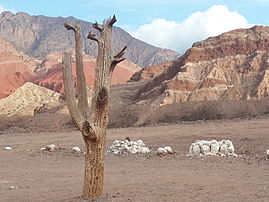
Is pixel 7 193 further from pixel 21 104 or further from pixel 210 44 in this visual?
pixel 21 104

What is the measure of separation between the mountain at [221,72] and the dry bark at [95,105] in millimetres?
39872

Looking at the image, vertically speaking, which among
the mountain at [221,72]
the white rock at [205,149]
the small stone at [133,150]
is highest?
the mountain at [221,72]

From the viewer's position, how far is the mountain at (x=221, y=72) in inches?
1919

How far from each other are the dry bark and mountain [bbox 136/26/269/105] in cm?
3987

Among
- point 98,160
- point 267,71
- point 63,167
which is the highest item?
point 267,71

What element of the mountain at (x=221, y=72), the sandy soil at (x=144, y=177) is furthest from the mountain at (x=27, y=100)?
the sandy soil at (x=144, y=177)

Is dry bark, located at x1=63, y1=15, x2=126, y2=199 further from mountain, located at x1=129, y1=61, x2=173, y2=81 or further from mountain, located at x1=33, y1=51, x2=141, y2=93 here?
mountain, located at x1=33, y1=51, x2=141, y2=93

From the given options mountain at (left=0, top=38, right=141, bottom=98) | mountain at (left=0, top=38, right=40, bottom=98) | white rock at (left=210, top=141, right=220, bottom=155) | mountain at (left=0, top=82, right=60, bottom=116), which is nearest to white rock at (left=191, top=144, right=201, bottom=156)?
white rock at (left=210, top=141, right=220, bottom=155)

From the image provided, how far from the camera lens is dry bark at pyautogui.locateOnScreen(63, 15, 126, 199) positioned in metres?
7.72

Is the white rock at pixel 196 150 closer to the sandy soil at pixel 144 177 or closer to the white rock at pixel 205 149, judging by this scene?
the white rock at pixel 205 149

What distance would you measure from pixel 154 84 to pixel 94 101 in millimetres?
52782

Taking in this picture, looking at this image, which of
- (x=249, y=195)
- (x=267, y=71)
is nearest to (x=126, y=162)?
(x=249, y=195)

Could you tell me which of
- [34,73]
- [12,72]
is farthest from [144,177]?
[34,73]

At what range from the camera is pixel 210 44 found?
5731cm
